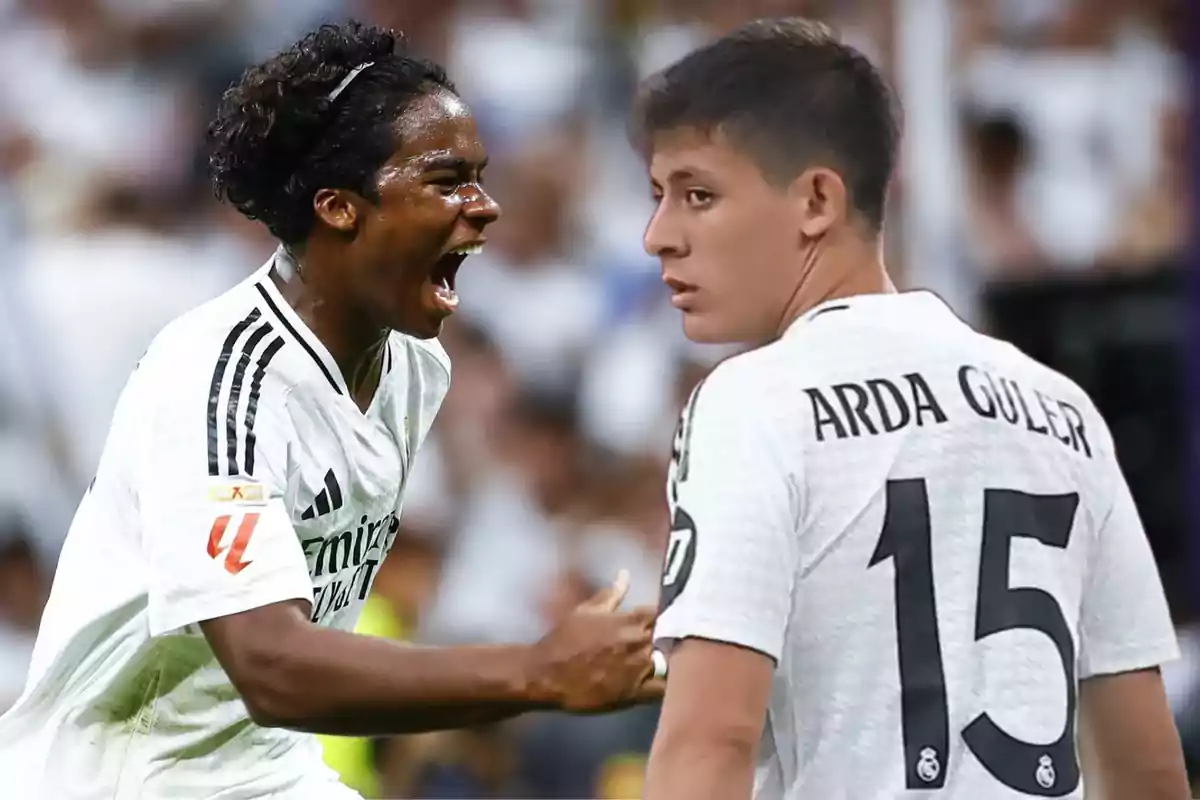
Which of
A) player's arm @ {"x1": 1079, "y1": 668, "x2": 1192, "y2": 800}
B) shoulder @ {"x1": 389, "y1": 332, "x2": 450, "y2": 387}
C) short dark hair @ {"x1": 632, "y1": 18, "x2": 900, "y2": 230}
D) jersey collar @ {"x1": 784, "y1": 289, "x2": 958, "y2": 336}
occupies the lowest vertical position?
player's arm @ {"x1": 1079, "y1": 668, "x2": 1192, "y2": 800}

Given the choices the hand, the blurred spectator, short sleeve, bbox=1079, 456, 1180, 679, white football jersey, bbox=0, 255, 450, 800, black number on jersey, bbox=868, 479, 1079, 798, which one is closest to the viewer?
black number on jersey, bbox=868, 479, 1079, 798

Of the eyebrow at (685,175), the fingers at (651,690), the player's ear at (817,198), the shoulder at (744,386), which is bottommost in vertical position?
the fingers at (651,690)

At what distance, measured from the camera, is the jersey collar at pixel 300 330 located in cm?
289

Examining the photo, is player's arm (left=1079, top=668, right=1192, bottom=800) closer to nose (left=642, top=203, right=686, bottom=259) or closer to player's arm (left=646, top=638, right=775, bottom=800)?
player's arm (left=646, top=638, right=775, bottom=800)

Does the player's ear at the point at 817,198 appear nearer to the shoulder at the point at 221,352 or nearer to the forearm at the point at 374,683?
the forearm at the point at 374,683

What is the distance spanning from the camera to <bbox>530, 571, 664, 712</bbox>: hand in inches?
98.4

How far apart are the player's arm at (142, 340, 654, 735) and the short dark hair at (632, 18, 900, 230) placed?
0.66 meters

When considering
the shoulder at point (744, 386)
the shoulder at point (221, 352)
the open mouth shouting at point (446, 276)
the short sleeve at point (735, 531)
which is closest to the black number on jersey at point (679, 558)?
the short sleeve at point (735, 531)

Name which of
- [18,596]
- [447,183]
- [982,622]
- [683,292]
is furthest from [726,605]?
[18,596]

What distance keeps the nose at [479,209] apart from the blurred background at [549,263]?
2930 millimetres

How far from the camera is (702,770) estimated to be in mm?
1994

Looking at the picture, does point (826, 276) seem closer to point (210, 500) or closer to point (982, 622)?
point (982, 622)

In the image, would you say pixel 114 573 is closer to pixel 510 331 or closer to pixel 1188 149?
pixel 510 331

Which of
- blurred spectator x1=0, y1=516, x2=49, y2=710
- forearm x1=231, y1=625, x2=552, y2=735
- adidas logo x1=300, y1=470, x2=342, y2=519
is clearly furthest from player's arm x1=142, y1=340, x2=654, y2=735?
blurred spectator x1=0, y1=516, x2=49, y2=710
